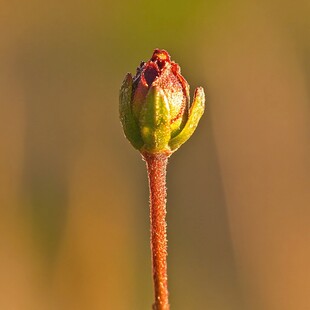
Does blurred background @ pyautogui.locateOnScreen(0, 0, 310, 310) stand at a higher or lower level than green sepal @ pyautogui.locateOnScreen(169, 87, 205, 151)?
higher

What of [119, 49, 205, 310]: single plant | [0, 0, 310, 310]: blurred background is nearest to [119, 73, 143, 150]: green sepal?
[119, 49, 205, 310]: single plant

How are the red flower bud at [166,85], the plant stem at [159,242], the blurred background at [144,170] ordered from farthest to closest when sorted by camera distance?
the blurred background at [144,170]
the red flower bud at [166,85]
the plant stem at [159,242]

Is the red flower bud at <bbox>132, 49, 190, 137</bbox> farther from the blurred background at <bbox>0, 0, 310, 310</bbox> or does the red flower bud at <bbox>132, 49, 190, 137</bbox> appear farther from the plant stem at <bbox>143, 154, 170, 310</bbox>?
the blurred background at <bbox>0, 0, 310, 310</bbox>

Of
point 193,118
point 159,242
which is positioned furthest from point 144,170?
point 159,242

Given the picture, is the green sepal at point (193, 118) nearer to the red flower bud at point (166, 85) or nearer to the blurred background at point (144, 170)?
the red flower bud at point (166, 85)

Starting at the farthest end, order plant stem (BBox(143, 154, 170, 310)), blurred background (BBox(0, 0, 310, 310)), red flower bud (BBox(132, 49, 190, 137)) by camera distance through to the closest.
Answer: blurred background (BBox(0, 0, 310, 310)), red flower bud (BBox(132, 49, 190, 137)), plant stem (BBox(143, 154, 170, 310))

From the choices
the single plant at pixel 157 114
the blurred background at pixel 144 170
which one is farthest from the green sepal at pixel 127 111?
the blurred background at pixel 144 170
